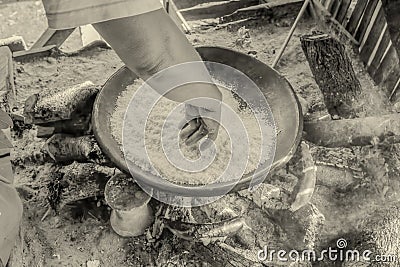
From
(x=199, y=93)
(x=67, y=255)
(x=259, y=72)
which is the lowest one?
(x=67, y=255)

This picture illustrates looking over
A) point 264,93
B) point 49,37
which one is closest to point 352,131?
point 264,93

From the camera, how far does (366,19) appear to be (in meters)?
2.71

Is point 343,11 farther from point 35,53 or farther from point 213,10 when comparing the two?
point 35,53

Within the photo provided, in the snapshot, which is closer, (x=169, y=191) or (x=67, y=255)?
(x=169, y=191)

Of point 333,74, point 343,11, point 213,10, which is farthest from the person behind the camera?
point 213,10

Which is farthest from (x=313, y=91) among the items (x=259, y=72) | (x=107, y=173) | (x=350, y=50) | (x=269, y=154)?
(x=107, y=173)

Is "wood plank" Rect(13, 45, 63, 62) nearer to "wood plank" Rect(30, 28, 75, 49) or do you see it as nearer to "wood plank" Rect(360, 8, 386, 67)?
"wood plank" Rect(30, 28, 75, 49)

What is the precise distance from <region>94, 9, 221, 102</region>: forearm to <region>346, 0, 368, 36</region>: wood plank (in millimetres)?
1520

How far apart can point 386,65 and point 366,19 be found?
261 mm

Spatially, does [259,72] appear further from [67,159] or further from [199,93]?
[67,159]

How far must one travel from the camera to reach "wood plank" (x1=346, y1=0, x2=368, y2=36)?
107 inches

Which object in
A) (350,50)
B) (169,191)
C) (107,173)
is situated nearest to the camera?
(169,191)

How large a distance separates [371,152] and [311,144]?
0.85 ft

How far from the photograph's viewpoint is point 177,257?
81.4 inches
